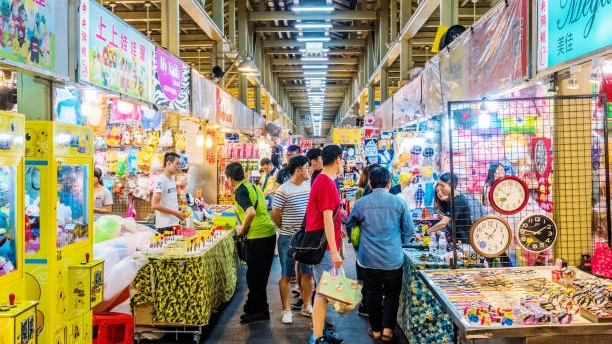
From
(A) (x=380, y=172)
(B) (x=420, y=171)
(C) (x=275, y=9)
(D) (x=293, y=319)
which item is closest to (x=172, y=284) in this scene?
(D) (x=293, y=319)

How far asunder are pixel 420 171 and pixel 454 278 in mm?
5160

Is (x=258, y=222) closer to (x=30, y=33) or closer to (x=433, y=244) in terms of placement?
(x=433, y=244)

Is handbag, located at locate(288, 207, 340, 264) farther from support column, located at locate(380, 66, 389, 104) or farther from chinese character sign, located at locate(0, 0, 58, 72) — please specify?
support column, located at locate(380, 66, 389, 104)

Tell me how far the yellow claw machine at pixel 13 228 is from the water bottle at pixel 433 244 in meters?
3.63

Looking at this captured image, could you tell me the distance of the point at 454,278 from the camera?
3842 mm

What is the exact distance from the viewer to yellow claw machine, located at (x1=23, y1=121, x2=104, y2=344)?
353cm

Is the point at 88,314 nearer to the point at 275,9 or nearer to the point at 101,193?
the point at 101,193

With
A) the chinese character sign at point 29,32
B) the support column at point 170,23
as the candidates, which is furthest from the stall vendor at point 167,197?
the support column at point 170,23

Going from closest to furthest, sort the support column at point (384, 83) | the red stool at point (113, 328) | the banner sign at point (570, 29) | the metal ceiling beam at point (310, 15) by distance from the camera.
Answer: the banner sign at point (570, 29), the red stool at point (113, 328), the support column at point (384, 83), the metal ceiling beam at point (310, 15)

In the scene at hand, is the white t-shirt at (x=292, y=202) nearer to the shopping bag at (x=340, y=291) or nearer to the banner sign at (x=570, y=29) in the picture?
the shopping bag at (x=340, y=291)

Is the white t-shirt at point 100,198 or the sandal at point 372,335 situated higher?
the white t-shirt at point 100,198

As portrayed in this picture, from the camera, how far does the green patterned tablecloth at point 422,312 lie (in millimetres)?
Result: 4562

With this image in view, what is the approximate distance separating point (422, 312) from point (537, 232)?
4.56 feet

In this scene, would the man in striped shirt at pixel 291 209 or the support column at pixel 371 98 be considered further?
the support column at pixel 371 98
